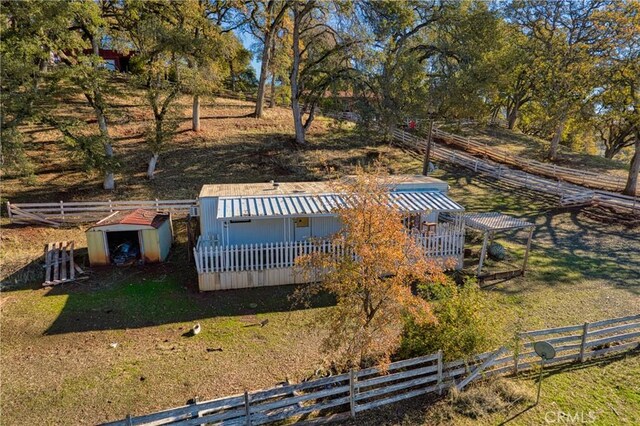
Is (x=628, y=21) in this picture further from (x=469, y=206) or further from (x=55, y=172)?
(x=55, y=172)

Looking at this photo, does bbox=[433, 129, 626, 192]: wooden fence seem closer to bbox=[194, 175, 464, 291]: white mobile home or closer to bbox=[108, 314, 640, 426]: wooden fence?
bbox=[194, 175, 464, 291]: white mobile home

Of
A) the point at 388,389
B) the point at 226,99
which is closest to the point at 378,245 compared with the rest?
the point at 388,389

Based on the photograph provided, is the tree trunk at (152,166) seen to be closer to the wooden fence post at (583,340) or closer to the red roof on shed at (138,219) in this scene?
the red roof on shed at (138,219)

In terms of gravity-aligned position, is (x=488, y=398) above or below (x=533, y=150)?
below

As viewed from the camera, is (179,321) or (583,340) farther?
(179,321)

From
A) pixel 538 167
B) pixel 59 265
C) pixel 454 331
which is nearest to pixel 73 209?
pixel 59 265

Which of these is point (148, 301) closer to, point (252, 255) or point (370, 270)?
point (252, 255)

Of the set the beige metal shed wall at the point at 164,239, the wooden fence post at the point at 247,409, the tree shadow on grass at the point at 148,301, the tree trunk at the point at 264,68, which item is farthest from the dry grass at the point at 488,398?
the tree trunk at the point at 264,68

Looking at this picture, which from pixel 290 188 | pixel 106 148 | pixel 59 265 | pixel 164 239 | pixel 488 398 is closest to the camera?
pixel 488 398

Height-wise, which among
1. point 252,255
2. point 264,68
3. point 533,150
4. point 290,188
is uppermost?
point 264,68
